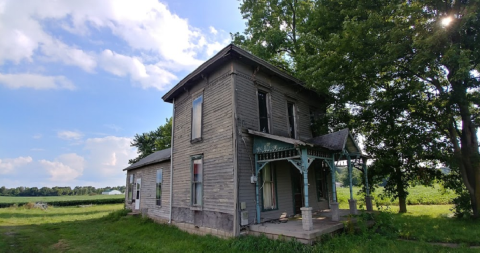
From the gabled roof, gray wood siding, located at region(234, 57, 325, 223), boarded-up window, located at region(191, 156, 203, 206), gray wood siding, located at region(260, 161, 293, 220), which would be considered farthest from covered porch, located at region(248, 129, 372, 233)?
boarded-up window, located at region(191, 156, 203, 206)

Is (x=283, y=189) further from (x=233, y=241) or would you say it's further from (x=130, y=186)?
(x=130, y=186)

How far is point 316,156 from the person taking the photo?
8289mm

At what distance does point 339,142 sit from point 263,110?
10.4 ft

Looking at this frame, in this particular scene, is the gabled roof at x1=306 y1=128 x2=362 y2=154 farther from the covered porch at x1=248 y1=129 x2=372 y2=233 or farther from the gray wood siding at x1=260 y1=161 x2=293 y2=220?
the gray wood siding at x1=260 y1=161 x2=293 y2=220

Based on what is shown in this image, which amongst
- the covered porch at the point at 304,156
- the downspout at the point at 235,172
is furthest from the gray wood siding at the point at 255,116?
the covered porch at the point at 304,156

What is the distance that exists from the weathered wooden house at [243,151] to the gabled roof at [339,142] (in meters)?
0.04

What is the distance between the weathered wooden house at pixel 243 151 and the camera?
8625 mm

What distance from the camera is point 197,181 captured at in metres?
10.6

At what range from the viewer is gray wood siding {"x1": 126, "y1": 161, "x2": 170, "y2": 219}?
13211 millimetres

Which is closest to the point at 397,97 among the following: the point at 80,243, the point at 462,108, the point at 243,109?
the point at 462,108

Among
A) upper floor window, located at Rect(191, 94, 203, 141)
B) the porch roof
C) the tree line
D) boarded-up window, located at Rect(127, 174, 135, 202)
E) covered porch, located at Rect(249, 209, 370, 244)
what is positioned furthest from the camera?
the tree line

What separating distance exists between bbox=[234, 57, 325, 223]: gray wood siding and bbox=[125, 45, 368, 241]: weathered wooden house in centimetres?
3

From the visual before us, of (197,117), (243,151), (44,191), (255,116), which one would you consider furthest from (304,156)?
(44,191)

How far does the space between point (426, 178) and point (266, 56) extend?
1200 cm
